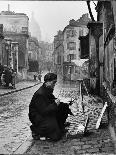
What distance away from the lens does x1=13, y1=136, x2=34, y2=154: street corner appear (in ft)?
19.7

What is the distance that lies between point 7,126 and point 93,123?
2468 millimetres

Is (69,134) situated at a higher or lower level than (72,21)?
lower

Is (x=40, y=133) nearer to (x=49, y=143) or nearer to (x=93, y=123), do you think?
(x=49, y=143)

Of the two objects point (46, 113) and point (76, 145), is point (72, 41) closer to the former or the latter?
point (46, 113)

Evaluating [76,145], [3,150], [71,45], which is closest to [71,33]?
[71,45]

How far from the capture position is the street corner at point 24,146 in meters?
6.01

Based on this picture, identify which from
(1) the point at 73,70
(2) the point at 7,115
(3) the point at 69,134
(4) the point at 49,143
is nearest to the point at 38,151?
(4) the point at 49,143

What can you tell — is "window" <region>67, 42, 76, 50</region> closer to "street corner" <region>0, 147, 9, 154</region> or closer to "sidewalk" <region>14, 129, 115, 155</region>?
"sidewalk" <region>14, 129, 115, 155</region>

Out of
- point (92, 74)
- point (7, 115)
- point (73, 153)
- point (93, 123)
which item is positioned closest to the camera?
point (73, 153)

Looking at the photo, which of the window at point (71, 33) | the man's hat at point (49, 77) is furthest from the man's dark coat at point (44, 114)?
the window at point (71, 33)

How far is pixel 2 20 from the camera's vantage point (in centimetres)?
6925

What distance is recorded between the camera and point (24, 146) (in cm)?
636

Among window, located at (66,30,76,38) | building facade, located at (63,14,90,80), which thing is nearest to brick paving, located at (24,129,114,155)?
building facade, located at (63,14,90,80)

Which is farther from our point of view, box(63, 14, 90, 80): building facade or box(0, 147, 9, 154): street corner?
box(63, 14, 90, 80): building facade
